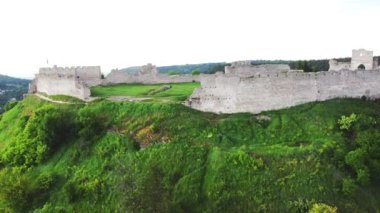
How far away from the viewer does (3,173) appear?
2809cm

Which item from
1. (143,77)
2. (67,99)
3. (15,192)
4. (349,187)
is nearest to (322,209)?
(349,187)

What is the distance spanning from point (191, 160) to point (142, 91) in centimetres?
1304

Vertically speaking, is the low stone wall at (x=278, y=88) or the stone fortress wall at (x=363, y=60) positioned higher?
A: the stone fortress wall at (x=363, y=60)

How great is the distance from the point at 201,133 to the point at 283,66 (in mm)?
14356

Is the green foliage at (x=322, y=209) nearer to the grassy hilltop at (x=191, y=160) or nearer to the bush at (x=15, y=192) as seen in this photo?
the grassy hilltop at (x=191, y=160)

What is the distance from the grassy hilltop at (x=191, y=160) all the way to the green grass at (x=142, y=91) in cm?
288

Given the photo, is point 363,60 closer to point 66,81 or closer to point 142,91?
point 142,91

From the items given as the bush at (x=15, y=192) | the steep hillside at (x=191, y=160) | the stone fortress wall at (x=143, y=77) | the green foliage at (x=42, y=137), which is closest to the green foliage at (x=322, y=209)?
the steep hillside at (x=191, y=160)

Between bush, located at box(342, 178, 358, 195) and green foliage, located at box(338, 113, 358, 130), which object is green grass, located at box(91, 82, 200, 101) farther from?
bush, located at box(342, 178, 358, 195)

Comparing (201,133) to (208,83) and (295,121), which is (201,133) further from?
(295,121)

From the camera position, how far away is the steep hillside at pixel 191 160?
2339 cm

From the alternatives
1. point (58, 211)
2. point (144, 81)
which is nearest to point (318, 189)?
point (58, 211)

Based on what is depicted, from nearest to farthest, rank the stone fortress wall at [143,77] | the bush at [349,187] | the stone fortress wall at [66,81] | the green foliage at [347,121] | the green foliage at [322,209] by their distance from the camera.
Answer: the green foliage at [322,209]
the bush at [349,187]
the green foliage at [347,121]
the stone fortress wall at [66,81]
the stone fortress wall at [143,77]

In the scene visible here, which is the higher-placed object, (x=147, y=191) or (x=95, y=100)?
(x=95, y=100)
